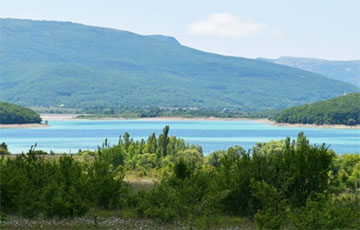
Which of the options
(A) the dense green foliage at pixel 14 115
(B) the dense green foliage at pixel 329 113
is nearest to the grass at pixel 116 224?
(A) the dense green foliage at pixel 14 115

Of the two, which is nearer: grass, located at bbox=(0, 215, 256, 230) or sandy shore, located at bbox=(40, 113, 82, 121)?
grass, located at bbox=(0, 215, 256, 230)

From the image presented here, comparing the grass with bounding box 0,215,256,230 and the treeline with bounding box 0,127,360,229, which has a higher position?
the treeline with bounding box 0,127,360,229

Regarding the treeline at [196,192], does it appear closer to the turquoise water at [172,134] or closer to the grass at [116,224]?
the grass at [116,224]

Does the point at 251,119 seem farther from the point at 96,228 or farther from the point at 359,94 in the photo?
the point at 96,228

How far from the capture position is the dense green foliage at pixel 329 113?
→ 118000 mm

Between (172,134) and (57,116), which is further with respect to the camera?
(57,116)

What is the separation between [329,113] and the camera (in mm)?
120000

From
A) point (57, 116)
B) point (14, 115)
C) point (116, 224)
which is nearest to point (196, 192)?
point (116, 224)

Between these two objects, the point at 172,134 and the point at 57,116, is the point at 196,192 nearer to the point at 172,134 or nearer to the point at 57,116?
the point at 172,134

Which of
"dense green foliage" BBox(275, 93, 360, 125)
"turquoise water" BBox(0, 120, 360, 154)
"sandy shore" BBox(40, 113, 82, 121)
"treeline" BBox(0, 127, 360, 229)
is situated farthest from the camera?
"sandy shore" BBox(40, 113, 82, 121)

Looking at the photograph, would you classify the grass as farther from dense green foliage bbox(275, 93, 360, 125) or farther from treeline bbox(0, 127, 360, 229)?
dense green foliage bbox(275, 93, 360, 125)

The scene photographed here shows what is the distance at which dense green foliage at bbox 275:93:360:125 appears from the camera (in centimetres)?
11800

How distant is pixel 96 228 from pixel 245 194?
375 centimetres

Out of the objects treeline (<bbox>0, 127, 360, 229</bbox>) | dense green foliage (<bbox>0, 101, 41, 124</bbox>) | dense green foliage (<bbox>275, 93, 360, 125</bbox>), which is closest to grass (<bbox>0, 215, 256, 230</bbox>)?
treeline (<bbox>0, 127, 360, 229</bbox>)
